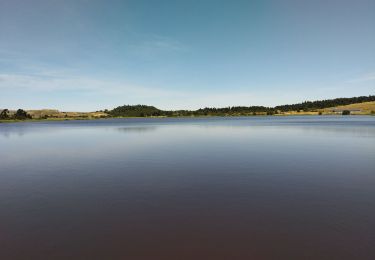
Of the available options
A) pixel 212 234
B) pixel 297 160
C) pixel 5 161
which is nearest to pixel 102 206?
pixel 212 234

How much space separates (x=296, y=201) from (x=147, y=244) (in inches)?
359

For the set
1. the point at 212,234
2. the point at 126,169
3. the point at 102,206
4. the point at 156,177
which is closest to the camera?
the point at 212,234

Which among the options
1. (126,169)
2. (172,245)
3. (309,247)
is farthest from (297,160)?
(172,245)

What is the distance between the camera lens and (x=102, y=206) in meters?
15.8

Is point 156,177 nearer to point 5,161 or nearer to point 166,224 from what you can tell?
point 166,224

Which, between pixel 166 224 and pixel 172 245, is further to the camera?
pixel 166 224

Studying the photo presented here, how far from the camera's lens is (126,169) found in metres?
26.6

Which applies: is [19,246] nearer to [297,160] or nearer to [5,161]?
[297,160]

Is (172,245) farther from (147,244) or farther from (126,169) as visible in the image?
(126,169)

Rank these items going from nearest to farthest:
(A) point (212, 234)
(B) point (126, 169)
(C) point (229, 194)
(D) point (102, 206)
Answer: (A) point (212, 234)
(D) point (102, 206)
(C) point (229, 194)
(B) point (126, 169)

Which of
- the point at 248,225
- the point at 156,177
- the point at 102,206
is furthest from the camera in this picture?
the point at 156,177

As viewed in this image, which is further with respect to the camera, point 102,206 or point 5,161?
point 5,161

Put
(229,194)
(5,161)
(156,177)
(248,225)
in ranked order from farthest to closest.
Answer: (5,161) < (156,177) < (229,194) < (248,225)

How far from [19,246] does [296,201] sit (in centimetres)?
1368
